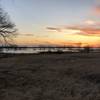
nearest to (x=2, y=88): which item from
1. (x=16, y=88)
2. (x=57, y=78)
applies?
(x=16, y=88)

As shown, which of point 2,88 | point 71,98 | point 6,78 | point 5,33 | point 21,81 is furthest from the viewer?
point 5,33

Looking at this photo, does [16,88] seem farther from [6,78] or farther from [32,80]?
[6,78]

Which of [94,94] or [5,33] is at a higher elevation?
[5,33]

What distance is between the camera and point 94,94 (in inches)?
454

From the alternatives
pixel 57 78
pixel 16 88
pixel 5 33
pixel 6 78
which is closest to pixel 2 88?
pixel 16 88

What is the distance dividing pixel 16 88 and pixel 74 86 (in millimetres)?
3229

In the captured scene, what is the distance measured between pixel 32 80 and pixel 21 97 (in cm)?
392

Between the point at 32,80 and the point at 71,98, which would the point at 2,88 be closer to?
the point at 32,80

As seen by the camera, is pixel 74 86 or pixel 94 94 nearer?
pixel 94 94

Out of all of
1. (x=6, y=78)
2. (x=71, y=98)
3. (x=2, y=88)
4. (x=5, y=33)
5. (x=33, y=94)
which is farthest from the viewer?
(x=5, y=33)

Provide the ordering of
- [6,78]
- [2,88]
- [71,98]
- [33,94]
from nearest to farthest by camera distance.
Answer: [71,98] → [33,94] → [2,88] → [6,78]

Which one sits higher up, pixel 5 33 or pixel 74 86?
pixel 5 33

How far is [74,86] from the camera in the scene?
13273mm

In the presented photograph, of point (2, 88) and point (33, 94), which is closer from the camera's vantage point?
point (33, 94)
